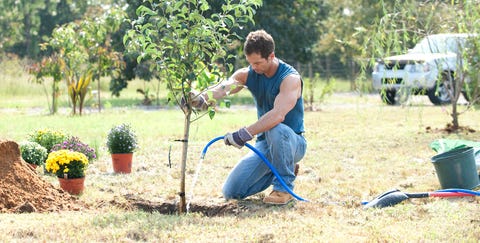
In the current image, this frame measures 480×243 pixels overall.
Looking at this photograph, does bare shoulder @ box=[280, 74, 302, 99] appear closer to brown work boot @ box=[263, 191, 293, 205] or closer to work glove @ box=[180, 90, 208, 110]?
work glove @ box=[180, 90, 208, 110]

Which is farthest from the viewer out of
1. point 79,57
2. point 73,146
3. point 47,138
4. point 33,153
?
point 79,57

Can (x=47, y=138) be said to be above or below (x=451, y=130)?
above

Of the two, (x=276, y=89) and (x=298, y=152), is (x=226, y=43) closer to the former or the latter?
(x=276, y=89)

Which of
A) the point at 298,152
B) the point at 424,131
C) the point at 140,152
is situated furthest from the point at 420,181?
the point at 424,131

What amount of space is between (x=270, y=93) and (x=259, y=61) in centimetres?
39

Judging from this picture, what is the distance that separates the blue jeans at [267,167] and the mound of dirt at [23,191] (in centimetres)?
132

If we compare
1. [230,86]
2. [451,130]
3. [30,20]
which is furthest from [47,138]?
[30,20]

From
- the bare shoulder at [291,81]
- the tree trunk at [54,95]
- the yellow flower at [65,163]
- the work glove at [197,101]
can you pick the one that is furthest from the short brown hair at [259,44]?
the tree trunk at [54,95]

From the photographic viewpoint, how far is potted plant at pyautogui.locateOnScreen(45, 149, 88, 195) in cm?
662

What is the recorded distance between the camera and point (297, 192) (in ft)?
22.9

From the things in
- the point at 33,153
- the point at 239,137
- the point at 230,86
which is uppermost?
the point at 230,86

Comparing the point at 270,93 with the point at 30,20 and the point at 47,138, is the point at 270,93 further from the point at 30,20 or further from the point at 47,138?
the point at 30,20

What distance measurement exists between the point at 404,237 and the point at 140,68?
57.8ft

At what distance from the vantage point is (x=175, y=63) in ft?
19.1
